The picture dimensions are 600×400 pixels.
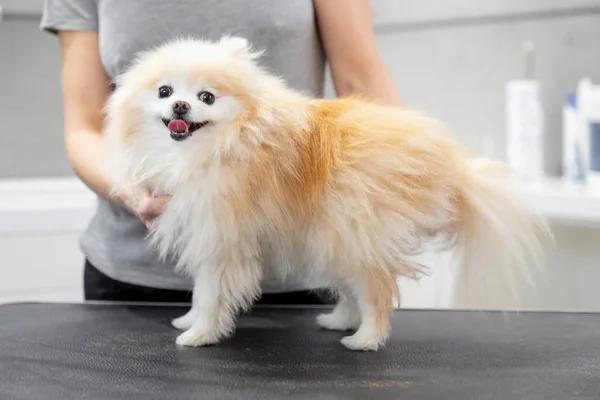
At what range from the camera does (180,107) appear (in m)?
0.85

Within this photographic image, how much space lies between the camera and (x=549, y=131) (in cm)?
193

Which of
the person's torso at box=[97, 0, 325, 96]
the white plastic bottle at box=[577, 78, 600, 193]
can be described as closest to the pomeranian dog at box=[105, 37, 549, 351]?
the person's torso at box=[97, 0, 325, 96]

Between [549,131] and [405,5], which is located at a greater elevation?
[405,5]

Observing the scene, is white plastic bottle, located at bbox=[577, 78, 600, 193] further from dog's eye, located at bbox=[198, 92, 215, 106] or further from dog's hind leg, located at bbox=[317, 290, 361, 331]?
dog's eye, located at bbox=[198, 92, 215, 106]

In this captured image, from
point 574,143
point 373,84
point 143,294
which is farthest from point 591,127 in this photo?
point 143,294

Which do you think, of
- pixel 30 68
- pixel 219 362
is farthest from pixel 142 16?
pixel 30 68

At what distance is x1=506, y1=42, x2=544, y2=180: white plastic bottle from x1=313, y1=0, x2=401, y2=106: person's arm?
29.6 inches

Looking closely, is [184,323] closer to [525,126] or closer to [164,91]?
[164,91]

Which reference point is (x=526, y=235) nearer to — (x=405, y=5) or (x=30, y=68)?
(x=405, y=5)

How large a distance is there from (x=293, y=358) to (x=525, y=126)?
109 cm

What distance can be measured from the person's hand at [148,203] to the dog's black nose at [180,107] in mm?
113

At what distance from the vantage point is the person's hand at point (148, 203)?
3.04ft

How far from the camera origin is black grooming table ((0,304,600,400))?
31.6 inches

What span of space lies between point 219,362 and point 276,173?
220 millimetres
